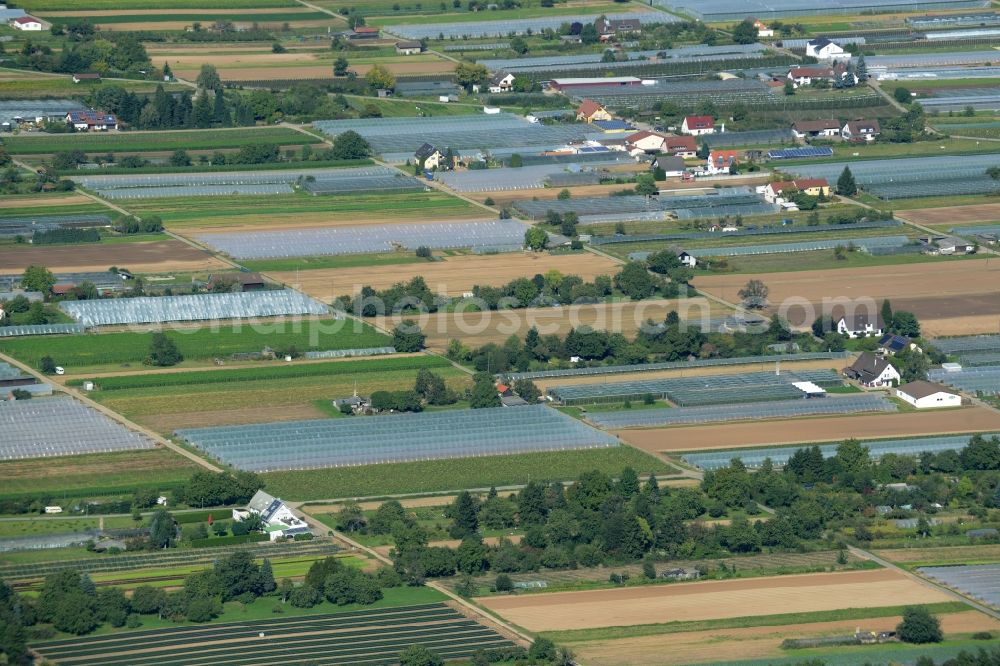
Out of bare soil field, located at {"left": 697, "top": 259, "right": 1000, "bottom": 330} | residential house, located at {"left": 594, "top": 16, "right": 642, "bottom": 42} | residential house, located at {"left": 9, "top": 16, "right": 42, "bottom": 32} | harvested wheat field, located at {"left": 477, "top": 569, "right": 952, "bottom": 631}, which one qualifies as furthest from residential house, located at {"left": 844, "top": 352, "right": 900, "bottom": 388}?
residential house, located at {"left": 9, "top": 16, "right": 42, "bottom": 32}

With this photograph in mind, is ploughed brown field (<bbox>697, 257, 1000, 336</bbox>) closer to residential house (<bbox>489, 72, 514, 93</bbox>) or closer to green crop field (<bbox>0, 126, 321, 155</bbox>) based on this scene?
green crop field (<bbox>0, 126, 321, 155</bbox>)

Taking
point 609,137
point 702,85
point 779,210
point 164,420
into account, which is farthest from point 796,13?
point 164,420

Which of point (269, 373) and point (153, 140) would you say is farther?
point (153, 140)

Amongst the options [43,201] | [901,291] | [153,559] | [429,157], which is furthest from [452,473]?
[429,157]

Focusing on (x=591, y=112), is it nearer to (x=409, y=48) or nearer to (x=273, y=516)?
(x=409, y=48)

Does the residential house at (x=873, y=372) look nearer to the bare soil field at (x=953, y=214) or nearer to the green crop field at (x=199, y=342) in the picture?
the green crop field at (x=199, y=342)

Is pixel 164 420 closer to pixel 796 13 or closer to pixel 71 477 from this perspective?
pixel 71 477

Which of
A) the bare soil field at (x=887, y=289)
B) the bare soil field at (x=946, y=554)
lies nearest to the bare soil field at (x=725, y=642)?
the bare soil field at (x=946, y=554)
